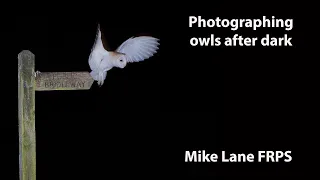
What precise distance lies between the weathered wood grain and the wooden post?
2.1 inches

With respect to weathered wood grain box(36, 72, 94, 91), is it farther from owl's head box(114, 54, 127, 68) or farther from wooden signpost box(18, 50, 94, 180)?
owl's head box(114, 54, 127, 68)

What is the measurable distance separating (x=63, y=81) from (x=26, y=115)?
0.30 metres

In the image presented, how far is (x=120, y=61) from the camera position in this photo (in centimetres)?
350

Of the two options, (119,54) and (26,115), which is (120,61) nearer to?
(119,54)

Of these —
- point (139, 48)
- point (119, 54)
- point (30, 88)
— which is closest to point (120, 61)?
point (119, 54)

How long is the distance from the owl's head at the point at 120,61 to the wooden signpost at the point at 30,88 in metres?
0.18

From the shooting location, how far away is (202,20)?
3711 millimetres

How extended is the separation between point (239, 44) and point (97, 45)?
37.3 inches

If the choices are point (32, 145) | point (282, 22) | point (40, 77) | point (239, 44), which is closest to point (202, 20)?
point (239, 44)

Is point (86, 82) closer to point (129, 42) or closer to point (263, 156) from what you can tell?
point (129, 42)

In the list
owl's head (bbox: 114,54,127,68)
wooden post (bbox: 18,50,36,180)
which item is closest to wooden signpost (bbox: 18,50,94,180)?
wooden post (bbox: 18,50,36,180)

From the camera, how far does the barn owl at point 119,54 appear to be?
136 inches

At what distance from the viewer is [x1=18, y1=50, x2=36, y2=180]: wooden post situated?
11.1ft

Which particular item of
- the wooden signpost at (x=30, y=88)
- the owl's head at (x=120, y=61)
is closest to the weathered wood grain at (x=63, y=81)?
the wooden signpost at (x=30, y=88)
